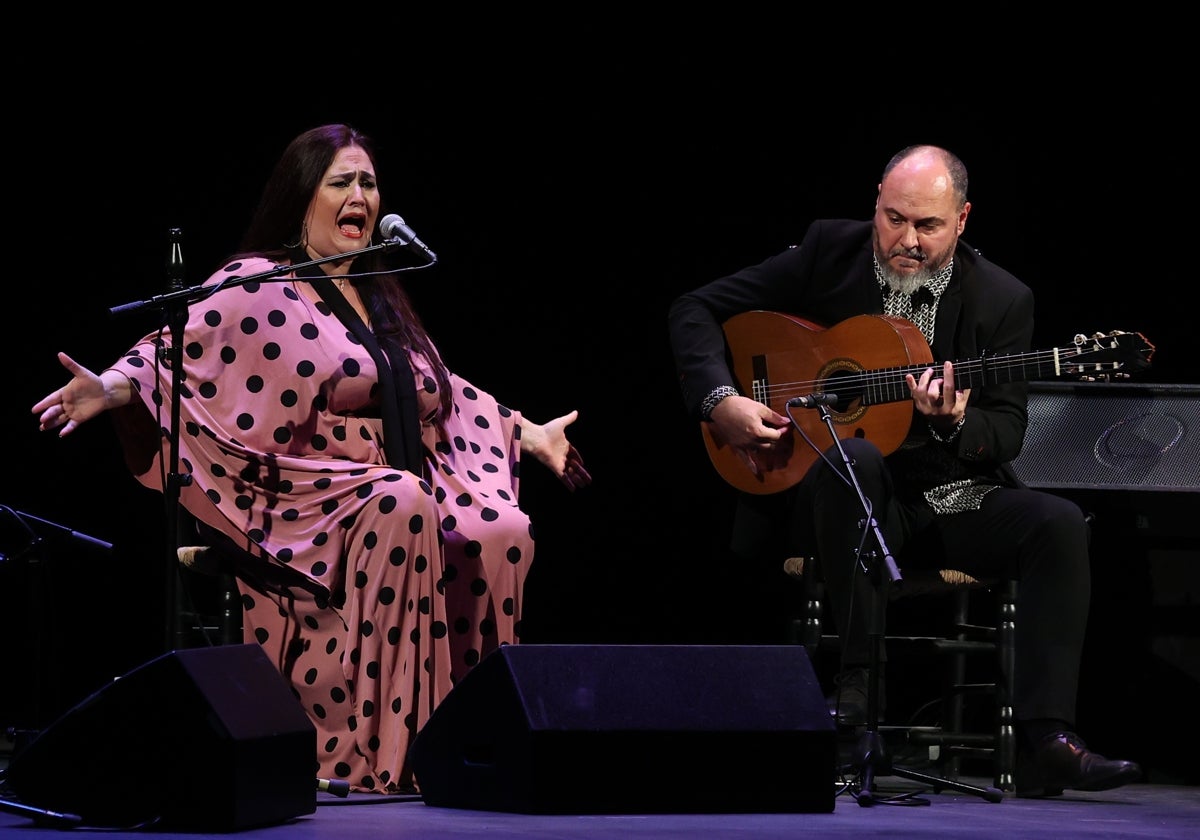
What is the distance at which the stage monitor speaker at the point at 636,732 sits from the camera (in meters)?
2.65

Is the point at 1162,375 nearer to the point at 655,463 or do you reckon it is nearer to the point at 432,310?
the point at 655,463

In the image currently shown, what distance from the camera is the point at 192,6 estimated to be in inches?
188

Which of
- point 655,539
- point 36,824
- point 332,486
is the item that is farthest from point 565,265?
point 36,824

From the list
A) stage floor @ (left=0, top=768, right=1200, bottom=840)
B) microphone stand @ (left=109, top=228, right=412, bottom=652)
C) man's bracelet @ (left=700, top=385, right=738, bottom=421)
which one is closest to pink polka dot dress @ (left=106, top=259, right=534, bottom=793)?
microphone stand @ (left=109, top=228, right=412, bottom=652)

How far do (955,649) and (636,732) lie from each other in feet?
Result: 4.70

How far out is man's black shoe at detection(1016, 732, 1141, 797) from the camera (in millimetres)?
3250

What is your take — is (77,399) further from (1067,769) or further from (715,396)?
(1067,769)

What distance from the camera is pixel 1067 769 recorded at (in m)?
3.35

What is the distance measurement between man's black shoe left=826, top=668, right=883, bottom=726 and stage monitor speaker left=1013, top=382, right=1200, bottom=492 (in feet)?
3.08

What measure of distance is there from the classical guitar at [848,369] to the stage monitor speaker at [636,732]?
3.39 ft

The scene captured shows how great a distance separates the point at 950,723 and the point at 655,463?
4.58ft

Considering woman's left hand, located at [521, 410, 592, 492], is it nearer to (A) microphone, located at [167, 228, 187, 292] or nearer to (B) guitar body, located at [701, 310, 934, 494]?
(B) guitar body, located at [701, 310, 934, 494]

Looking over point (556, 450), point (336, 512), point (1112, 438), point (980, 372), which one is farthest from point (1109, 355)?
point (336, 512)

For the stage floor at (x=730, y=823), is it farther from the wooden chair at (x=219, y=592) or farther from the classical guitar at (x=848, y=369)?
the classical guitar at (x=848, y=369)
